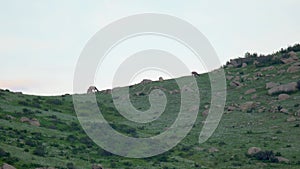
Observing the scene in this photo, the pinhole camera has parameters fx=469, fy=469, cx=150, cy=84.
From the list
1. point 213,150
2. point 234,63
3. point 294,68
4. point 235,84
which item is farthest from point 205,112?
point 234,63

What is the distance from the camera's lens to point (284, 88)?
72.9m

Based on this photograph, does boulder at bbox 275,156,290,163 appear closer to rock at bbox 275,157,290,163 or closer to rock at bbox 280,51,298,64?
rock at bbox 275,157,290,163

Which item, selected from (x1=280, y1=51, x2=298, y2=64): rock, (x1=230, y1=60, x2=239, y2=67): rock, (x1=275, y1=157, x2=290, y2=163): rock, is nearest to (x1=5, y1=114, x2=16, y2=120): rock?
(x1=275, y1=157, x2=290, y2=163): rock

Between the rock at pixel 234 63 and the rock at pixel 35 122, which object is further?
the rock at pixel 234 63

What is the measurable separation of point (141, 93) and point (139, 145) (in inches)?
1348

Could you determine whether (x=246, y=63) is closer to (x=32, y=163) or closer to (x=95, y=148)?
(x=95, y=148)

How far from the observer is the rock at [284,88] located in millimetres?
72250

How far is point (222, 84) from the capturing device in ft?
292

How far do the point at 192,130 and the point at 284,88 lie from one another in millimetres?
18133

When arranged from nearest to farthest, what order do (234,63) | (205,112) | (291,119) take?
(291,119)
(205,112)
(234,63)

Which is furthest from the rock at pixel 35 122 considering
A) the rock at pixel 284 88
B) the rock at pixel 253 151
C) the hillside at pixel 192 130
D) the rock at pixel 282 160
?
the rock at pixel 284 88

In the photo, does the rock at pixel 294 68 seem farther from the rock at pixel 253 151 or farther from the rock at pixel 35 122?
the rock at pixel 35 122

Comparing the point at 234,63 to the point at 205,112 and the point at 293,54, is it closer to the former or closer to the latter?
the point at 293,54

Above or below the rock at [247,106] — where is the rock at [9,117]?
below
